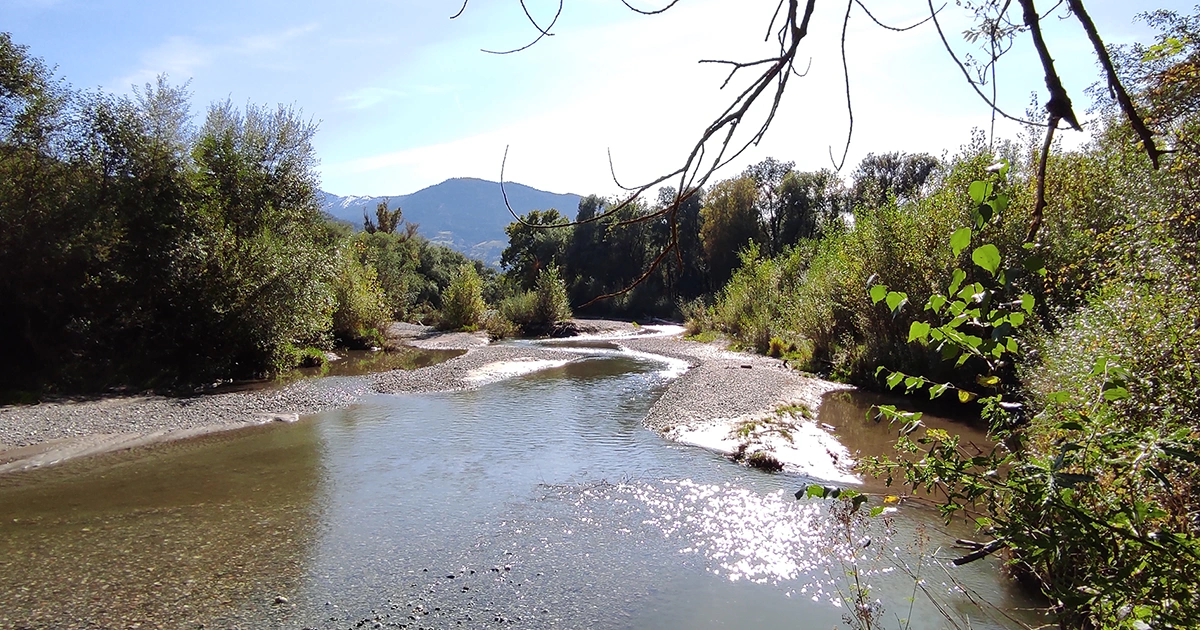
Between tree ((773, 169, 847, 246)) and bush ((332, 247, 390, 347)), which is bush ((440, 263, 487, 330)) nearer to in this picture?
bush ((332, 247, 390, 347))

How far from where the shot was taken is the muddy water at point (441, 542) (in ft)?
20.0

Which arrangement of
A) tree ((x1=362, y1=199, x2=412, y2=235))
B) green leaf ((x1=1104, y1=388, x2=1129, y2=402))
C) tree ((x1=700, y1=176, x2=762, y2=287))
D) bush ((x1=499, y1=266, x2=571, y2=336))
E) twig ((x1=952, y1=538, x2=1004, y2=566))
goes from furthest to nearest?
tree ((x1=362, y1=199, x2=412, y2=235)) → tree ((x1=700, y1=176, x2=762, y2=287)) → bush ((x1=499, y1=266, x2=571, y2=336)) → twig ((x1=952, y1=538, x2=1004, y2=566)) → green leaf ((x1=1104, y1=388, x2=1129, y2=402))

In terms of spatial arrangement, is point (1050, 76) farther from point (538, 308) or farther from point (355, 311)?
point (538, 308)

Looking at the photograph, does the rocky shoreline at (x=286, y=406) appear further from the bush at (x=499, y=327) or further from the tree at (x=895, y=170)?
the tree at (x=895, y=170)

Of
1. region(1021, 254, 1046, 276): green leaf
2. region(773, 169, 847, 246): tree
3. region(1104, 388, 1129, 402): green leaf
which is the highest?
region(773, 169, 847, 246): tree

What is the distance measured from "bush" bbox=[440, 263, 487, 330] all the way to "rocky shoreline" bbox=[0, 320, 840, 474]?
50.8 feet

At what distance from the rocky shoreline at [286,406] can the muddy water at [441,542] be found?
118 centimetres

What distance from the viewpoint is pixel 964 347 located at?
204 centimetres

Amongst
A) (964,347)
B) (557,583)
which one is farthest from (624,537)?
(964,347)

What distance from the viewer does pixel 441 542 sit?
759cm

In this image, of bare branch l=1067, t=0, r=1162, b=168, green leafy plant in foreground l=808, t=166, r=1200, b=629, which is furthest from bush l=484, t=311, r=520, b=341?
bare branch l=1067, t=0, r=1162, b=168

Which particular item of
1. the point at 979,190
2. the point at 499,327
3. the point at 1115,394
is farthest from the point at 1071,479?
the point at 499,327

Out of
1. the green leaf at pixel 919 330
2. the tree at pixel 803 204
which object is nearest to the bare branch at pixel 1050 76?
the green leaf at pixel 919 330

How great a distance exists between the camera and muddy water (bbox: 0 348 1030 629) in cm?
608
